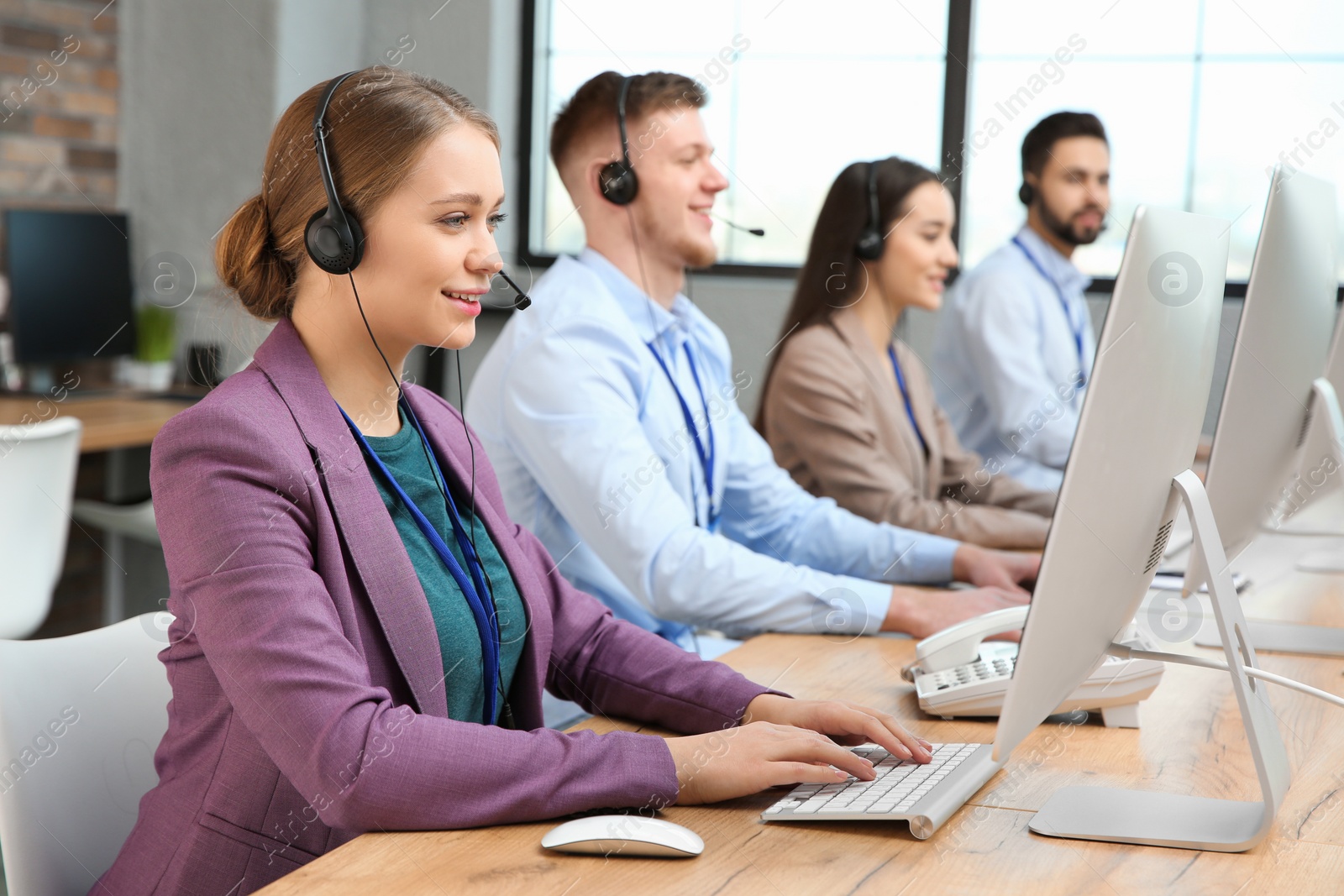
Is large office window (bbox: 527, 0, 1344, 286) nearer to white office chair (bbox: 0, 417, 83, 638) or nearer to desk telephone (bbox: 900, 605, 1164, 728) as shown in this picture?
white office chair (bbox: 0, 417, 83, 638)

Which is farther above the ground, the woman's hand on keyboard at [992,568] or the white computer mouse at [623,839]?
Result: the white computer mouse at [623,839]

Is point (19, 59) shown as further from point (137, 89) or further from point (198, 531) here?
point (198, 531)

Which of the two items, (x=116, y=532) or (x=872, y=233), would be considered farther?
(x=116, y=532)

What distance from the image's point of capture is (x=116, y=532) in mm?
3188

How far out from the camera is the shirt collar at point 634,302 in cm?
180

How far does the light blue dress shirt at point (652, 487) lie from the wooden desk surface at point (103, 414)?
1411 millimetres

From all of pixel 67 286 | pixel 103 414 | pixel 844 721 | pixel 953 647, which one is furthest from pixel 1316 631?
pixel 67 286

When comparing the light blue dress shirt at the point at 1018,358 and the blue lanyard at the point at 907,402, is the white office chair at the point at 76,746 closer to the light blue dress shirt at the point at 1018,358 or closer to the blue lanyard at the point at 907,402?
the blue lanyard at the point at 907,402

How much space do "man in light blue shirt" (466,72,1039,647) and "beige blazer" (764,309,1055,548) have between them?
0.70ft

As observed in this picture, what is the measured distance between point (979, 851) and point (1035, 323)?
2.42m

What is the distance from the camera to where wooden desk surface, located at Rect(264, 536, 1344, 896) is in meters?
0.80

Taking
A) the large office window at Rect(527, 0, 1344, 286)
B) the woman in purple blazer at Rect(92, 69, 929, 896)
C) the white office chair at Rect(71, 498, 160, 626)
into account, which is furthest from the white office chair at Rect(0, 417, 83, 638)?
A: the large office window at Rect(527, 0, 1344, 286)

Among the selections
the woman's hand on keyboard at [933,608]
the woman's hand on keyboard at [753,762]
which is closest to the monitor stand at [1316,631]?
the woman's hand on keyboard at [933,608]

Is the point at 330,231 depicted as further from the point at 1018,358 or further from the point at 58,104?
the point at 58,104
